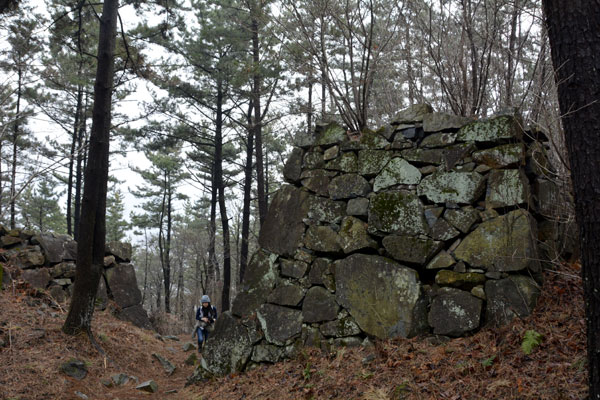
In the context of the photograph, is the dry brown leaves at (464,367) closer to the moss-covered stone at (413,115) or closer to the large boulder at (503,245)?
the large boulder at (503,245)

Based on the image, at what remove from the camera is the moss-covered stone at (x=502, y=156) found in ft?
15.8

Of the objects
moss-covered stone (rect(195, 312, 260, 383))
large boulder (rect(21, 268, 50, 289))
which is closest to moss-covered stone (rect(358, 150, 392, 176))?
moss-covered stone (rect(195, 312, 260, 383))

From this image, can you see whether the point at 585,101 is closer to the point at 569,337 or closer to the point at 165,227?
the point at 569,337

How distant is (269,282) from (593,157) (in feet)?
13.8

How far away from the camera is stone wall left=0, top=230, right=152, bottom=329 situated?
9148 millimetres

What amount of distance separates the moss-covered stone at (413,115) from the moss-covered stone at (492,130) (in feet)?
1.90

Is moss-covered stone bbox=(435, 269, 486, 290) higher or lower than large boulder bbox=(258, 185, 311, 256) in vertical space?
lower

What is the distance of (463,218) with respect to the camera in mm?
4922

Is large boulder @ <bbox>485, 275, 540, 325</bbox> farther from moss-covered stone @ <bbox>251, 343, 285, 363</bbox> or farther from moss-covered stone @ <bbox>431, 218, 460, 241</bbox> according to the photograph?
moss-covered stone @ <bbox>251, 343, 285, 363</bbox>

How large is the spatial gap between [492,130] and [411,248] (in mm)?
1690

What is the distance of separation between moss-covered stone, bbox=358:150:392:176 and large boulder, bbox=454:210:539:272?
1.45 m

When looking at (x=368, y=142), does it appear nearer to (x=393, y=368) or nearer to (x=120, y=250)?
(x=393, y=368)

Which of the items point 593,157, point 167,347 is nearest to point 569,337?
point 593,157

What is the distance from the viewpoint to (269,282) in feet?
19.5
